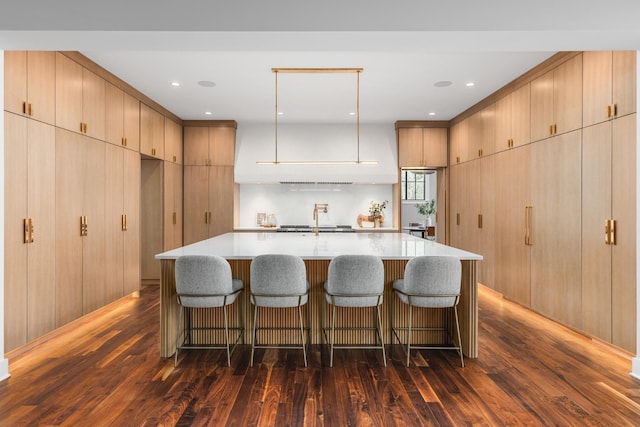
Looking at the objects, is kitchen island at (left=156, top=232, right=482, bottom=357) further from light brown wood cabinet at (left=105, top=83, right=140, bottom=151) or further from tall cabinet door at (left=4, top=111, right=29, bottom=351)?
light brown wood cabinet at (left=105, top=83, right=140, bottom=151)

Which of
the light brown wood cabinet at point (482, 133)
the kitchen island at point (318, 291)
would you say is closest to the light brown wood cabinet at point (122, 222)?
the kitchen island at point (318, 291)

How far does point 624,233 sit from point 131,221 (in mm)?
5261

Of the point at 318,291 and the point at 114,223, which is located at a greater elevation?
the point at 114,223

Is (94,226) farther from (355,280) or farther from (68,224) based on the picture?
(355,280)

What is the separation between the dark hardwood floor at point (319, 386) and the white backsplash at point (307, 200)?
3.72 m

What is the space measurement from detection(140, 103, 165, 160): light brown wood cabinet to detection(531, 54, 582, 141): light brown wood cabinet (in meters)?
4.96

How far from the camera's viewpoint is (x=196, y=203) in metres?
6.45

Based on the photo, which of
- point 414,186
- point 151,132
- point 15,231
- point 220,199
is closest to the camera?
point 15,231

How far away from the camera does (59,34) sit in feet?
7.84

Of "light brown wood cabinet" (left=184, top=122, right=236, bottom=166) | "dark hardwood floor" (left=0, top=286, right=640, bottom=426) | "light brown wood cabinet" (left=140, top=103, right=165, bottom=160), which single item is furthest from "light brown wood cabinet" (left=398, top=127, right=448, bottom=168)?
"light brown wood cabinet" (left=140, top=103, right=165, bottom=160)

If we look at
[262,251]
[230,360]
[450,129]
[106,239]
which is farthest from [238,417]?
[450,129]

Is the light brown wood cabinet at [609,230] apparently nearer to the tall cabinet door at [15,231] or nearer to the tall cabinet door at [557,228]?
the tall cabinet door at [557,228]

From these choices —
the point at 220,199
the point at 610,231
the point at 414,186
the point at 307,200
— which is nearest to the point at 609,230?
the point at 610,231

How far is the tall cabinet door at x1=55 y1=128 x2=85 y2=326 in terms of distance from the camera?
11.4 ft
